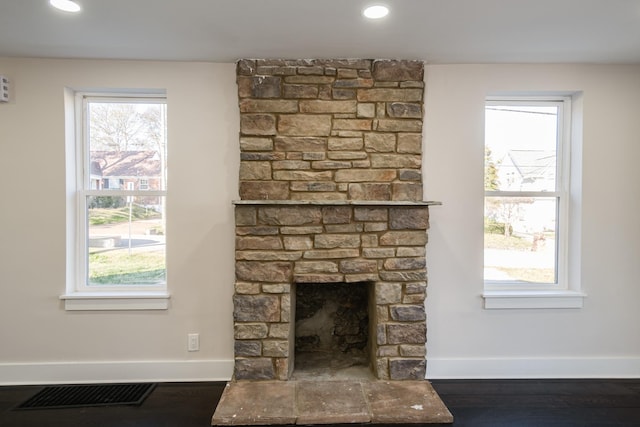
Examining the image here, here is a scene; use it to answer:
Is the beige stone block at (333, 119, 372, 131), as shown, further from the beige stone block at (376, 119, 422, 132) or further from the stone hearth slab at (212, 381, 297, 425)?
the stone hearth slab at (212, 381, 297, 425)

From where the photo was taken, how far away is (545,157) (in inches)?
107

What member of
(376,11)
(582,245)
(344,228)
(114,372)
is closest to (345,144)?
(344,228)

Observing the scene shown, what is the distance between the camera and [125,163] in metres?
2.64

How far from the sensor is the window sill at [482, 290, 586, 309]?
2.54 metres

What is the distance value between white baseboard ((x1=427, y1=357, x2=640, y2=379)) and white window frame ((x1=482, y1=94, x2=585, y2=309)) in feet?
1.40

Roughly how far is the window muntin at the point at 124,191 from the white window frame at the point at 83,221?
2 cm

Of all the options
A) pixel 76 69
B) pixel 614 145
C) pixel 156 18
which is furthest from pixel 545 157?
pixel 76 69

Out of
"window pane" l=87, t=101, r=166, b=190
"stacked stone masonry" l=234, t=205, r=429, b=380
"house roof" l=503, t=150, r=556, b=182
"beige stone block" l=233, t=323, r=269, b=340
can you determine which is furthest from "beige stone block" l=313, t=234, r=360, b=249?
"house roof" l=503, t=150, r=556, b=182

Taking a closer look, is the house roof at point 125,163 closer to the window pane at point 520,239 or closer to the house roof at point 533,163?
the window pane at point 520,239

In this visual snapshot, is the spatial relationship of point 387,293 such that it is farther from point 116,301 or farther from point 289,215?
point 116,301

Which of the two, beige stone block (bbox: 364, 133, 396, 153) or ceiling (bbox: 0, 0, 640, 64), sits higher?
ceiling (bbox: 0, 0, 640, 64)

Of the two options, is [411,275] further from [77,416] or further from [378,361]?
[77,416]

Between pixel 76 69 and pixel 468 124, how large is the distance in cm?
288

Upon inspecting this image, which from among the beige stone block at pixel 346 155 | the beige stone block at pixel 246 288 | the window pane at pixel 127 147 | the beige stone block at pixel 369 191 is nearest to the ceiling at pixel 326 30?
the window pane at pixel 127 147
